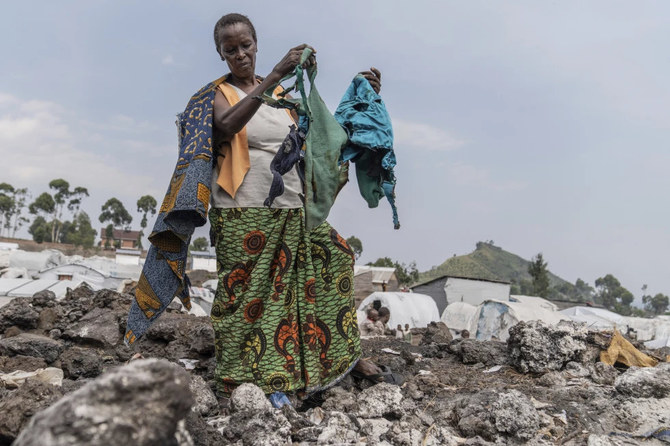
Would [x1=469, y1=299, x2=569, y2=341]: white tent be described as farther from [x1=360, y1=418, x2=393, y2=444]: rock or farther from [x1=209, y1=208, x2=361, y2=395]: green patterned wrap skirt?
[x1=360, y1=418, x2=393, y2=444]: rock

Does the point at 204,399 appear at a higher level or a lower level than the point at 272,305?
lower

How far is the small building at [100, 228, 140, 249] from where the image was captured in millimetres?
65394

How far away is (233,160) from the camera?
298cm

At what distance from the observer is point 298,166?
3.11m

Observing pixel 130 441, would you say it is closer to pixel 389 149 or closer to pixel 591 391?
pixel 389 149

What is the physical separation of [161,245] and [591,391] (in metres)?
2.45

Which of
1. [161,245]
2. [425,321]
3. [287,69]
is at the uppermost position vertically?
[287,69]

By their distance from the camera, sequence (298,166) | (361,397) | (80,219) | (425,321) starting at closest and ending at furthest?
1. (361,397)
2. (298,166)
3. (425,321)
4. (80,219)

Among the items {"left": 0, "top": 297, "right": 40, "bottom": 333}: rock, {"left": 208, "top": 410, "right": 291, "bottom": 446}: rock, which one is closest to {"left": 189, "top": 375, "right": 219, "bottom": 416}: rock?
{"left": 208, "top": 410, "right": 291, "bottom": 446}: rock

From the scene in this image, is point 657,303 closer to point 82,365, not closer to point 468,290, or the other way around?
point 468,290

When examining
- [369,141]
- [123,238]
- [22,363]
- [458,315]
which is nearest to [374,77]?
[369,141]

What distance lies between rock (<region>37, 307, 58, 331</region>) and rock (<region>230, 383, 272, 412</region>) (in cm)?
281

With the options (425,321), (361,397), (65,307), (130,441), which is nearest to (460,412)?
(361,397)

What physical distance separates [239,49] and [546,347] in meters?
2.70
